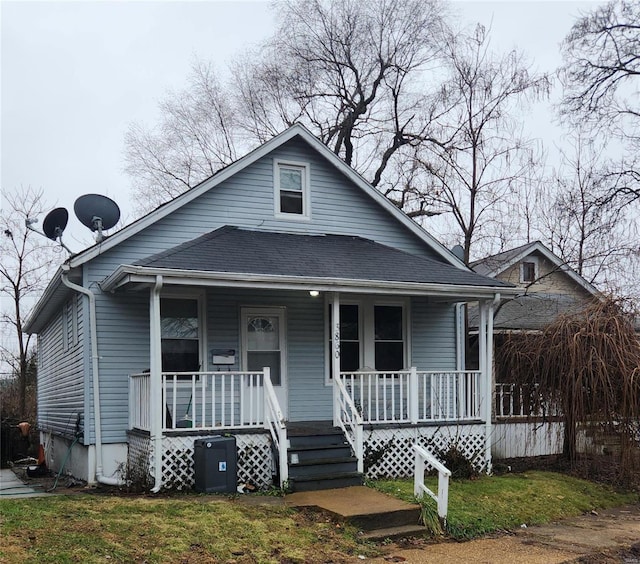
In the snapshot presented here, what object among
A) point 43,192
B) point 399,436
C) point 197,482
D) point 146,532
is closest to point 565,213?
point 399,436

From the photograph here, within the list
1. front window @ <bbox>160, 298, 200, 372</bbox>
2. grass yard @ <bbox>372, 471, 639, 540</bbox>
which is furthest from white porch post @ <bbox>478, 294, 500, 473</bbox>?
front window @ <bbox>160, 298, 200, 372</bbox>

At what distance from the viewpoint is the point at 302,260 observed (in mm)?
12289

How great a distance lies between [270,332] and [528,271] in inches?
469

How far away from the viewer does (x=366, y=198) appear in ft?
48.1

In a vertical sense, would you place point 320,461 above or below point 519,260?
below

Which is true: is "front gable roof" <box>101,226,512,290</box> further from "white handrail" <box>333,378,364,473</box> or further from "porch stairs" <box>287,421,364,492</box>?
"porch stairs" <box>287,421,364,492</box>

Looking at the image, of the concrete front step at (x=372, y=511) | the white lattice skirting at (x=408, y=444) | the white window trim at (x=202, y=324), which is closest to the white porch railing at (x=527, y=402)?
the white lattice skirting at (x=408, y=444)

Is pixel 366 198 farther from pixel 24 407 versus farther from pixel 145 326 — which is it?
pixel 24 407

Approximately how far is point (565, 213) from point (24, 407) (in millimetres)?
18003

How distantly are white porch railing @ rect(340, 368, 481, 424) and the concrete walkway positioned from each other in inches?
207

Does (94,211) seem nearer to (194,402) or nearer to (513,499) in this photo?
(194,402)

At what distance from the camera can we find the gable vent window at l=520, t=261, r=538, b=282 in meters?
22.4

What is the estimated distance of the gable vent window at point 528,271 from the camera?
Result: 22.4 meters

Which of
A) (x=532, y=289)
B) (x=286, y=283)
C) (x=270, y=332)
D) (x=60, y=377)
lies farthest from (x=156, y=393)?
(x=532, y=289)
